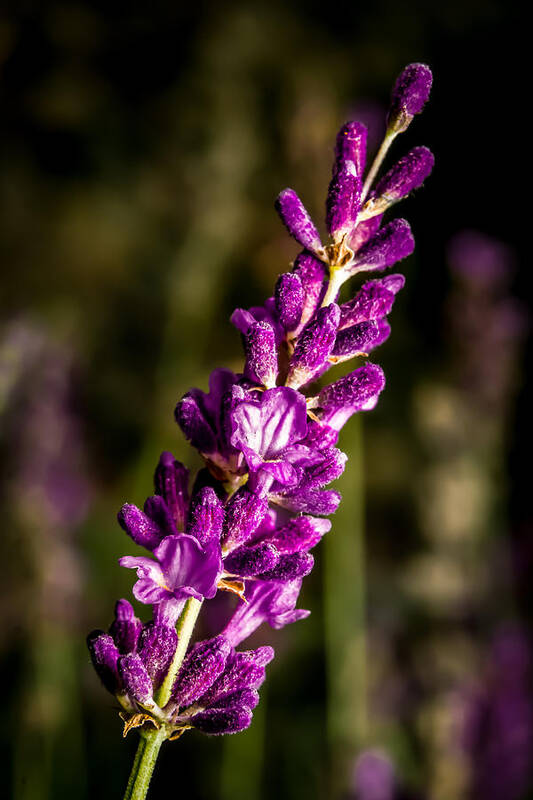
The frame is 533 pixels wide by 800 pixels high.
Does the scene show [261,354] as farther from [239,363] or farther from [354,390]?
[239,363]

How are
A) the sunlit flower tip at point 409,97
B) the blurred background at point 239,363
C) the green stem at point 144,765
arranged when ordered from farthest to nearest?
the blurred background at point 239,363, the sunlit flower tip at point 409,97, the green stem at point 144,765

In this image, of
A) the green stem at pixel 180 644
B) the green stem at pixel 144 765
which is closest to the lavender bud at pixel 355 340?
the green stem at pixel 180 644

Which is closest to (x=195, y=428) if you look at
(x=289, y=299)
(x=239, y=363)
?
(x=289, y=299)

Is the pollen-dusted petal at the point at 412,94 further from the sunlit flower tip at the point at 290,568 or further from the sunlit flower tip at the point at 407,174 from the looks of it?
the sunlit flower tip at the point at 290,568

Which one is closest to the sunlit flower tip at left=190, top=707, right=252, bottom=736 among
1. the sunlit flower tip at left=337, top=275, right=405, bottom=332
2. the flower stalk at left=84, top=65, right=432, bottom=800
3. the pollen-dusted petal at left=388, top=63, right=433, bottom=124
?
the flower stalk at left=84, top=65, right=432, bottom=800

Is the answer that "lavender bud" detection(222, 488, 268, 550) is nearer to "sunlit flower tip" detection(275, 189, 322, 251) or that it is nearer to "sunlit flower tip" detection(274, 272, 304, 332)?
"sunlit flower tip" detection(274, 272, 304, 332)

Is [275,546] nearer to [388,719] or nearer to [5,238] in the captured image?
[388,719]
